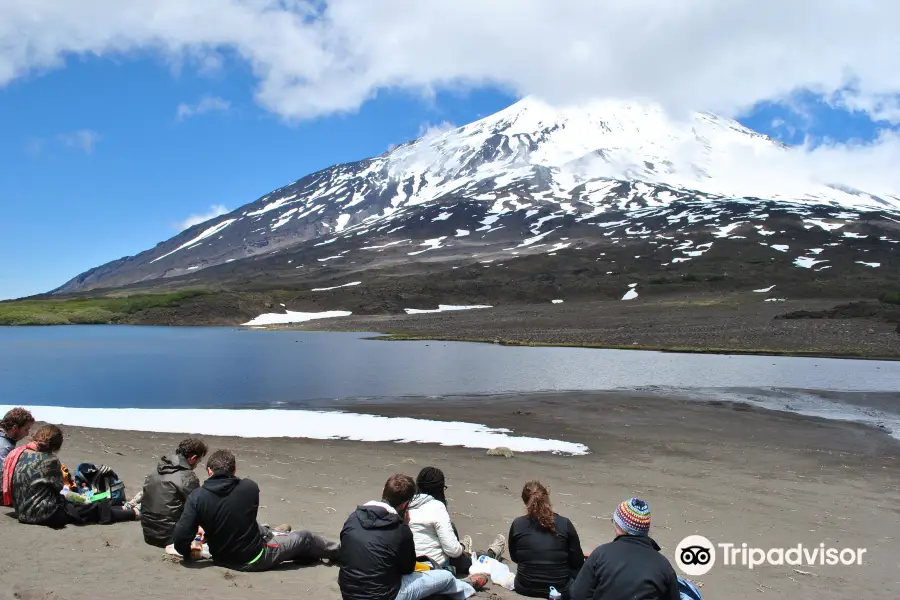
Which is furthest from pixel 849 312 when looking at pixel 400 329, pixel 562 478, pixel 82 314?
pixel 82 314

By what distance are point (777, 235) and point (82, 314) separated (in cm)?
14181

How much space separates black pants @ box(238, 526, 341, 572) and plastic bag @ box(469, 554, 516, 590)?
5.78ft

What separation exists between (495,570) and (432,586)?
1.42 metres

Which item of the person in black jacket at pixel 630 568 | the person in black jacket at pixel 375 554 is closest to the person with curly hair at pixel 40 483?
the person in black jacket at pixel 375 554

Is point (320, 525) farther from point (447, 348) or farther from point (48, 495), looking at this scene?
point (447, 348)

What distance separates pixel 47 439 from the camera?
322 inches

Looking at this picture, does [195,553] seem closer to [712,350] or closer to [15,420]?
[15,420]

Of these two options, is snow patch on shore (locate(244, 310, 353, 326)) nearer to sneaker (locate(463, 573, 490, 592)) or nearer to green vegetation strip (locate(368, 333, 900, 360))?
green vegetation strip (locate(368, 333, 900, 360))

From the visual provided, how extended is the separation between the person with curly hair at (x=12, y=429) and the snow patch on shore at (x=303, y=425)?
9109 mm

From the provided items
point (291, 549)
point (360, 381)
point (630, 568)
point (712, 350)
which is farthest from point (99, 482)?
point (712, 350)

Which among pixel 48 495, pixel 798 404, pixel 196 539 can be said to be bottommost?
pixel 798 404

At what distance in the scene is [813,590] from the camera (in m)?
8.10

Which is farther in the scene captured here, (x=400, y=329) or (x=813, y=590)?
(x=400, y=329)

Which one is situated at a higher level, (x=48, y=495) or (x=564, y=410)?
(x=48, y=495)
